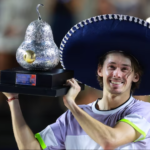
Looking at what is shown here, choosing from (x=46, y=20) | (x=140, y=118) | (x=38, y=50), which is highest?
(x=46, y=20)

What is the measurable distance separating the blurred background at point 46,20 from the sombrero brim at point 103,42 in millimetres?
1065

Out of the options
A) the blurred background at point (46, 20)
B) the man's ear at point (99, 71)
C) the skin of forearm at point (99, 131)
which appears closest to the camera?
the skin of forearm at point (99, 131)

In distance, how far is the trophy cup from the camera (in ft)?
4.22

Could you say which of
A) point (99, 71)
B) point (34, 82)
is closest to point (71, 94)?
point (34, 82)

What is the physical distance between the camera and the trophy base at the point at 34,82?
1270 mm

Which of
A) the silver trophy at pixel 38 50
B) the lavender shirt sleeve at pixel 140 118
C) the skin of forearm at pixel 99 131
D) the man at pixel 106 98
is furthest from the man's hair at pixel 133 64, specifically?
the skin of forearm at pixel 99 131

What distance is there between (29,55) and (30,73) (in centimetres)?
7

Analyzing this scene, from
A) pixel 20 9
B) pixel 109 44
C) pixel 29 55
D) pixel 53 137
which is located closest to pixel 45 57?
pixel 29 55

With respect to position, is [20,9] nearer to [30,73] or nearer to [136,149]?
[30,73]

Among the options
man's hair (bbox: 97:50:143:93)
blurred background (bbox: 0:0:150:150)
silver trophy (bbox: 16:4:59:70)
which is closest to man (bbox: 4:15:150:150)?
man's hair (bbox: 97:50:143:93)

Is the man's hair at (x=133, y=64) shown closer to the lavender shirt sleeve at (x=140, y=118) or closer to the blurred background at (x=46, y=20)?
the lavender shirt sleeve at (x=140, y=118)

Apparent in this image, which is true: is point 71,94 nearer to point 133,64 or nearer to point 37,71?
point 37,71

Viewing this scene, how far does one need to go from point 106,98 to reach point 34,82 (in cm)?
33

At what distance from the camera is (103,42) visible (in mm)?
1391
